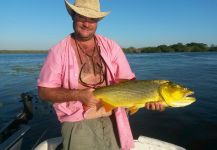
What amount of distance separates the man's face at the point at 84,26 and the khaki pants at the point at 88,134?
43.4 inches

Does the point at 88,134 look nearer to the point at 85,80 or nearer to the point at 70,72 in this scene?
the point at 85,80

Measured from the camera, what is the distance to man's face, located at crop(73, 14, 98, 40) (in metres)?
3.60

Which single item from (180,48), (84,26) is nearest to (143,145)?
(84,26)

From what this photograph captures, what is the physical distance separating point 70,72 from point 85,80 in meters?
0.23

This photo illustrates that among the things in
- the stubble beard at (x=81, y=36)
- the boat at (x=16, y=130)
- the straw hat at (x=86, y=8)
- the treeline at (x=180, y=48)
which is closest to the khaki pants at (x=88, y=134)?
the stubble beard at (x=81, y=36)

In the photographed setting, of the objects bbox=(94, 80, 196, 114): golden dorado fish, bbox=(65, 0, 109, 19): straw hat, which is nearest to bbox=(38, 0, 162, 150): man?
bbox=(65, 0, 109, 19): straw hat

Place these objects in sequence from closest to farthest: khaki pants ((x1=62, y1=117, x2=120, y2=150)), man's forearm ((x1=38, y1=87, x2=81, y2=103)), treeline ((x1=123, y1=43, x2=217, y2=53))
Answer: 1. man's forearm ((x1=38, y1=87, x2=81, y2=103))
2. khaki pants ((x1=62, y1=117, x2=120, y2=150))
3. treeline ((x1=123, y1=43, x2=217, y2=53))

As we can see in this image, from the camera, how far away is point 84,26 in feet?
11.9

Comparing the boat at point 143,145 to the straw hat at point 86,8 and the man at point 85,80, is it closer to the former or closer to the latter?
the man at point 85,80

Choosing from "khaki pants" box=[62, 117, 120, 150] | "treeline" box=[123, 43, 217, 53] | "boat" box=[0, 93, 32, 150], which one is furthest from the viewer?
"treeline" box=[123, 43, 217, 53]

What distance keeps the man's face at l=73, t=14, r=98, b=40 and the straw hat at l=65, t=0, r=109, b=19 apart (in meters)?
0.08

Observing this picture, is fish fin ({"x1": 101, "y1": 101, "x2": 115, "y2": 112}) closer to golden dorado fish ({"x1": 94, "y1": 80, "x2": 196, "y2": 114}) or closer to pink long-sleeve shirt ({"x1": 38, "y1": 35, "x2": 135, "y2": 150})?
golden dorado fish ({"x1": 94, "y1": 80, "x2": 196, "y2": 114})

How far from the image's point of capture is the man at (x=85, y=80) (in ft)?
11.6

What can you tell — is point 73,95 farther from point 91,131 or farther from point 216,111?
point 216,111
